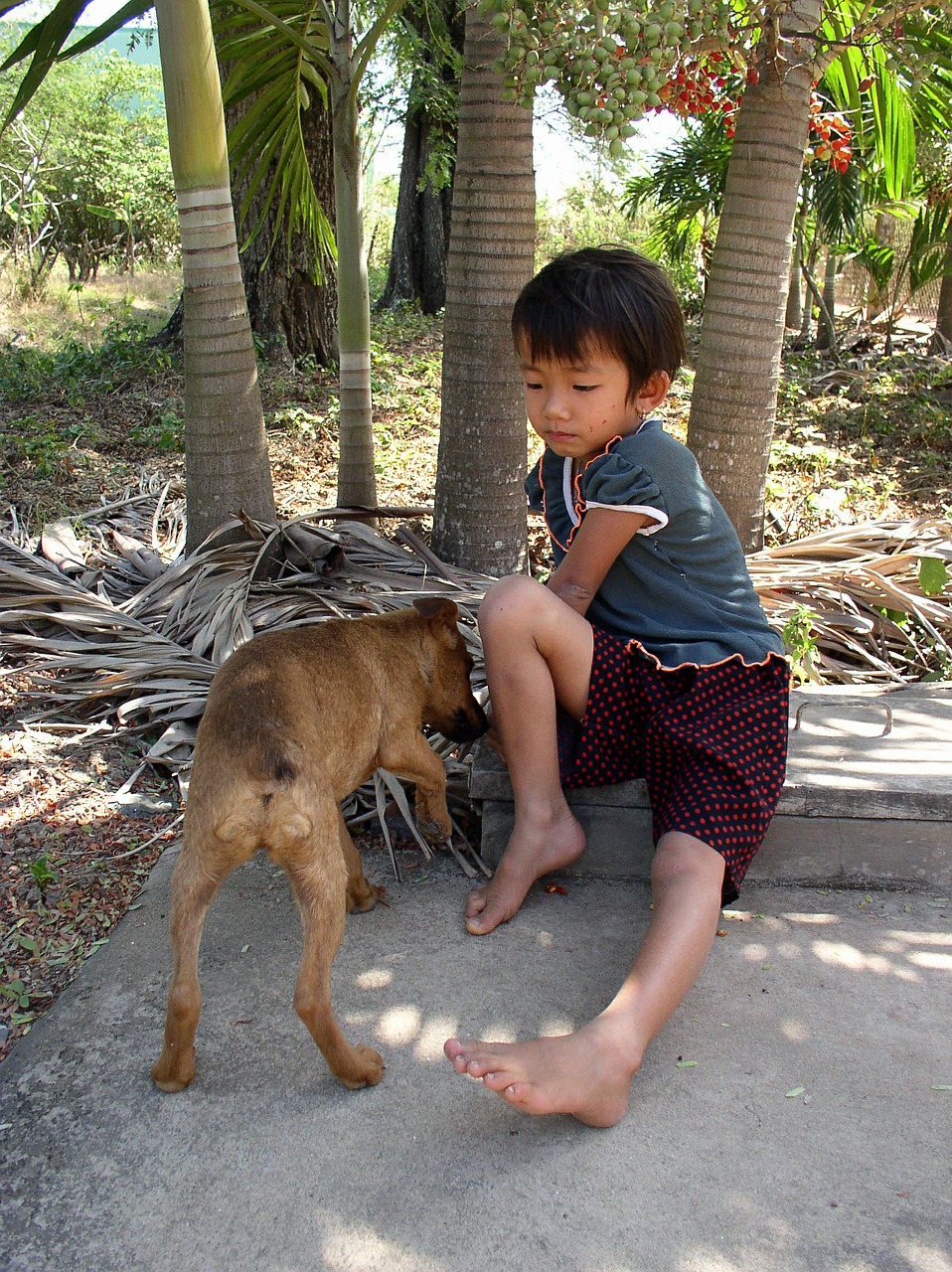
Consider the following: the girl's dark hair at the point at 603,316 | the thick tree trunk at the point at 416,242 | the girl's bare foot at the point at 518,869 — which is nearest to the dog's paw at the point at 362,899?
the girl's bare foot at the point at 518,869

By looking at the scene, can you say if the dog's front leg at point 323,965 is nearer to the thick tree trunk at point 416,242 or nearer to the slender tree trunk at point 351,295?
the slender tree trunk at point 351,295

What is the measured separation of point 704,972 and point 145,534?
12.2 feet

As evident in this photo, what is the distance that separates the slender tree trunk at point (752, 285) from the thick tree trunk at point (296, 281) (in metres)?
5.00

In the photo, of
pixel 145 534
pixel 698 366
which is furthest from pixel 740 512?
pixel 145 534

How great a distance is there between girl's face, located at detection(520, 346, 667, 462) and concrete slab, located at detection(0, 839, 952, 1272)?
4.49 ft

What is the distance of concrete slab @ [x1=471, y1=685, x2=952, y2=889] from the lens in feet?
9.74

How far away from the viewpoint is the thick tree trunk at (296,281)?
28.6 ft

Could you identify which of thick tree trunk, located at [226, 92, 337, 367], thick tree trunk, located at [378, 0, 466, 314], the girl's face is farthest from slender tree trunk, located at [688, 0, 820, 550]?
thick tree trunk, located at [378, 0, 466, 314]

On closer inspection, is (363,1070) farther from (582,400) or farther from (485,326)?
(485,326)

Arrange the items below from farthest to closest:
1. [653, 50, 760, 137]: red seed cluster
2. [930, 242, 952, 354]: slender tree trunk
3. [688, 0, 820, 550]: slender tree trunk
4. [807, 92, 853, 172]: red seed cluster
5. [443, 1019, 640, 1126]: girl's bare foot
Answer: [930, 242, 952, 354]: slender tree trunk
[807, 92, 853, 172]: red seed cluster
[688, 0, 820, 550]: slender tree trunk
[653, 50, 760, 137]: red seed cluster
[443, 1019, 640, 1126]: girl's bare foot

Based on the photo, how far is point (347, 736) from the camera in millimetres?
2613

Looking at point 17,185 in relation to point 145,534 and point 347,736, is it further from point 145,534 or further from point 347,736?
point 347,736

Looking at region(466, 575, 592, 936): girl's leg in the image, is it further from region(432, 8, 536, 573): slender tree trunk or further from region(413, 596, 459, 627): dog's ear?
region(432, 8, 536, 573): slender tree trunk

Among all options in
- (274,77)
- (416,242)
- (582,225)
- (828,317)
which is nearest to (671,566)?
(274,77)
